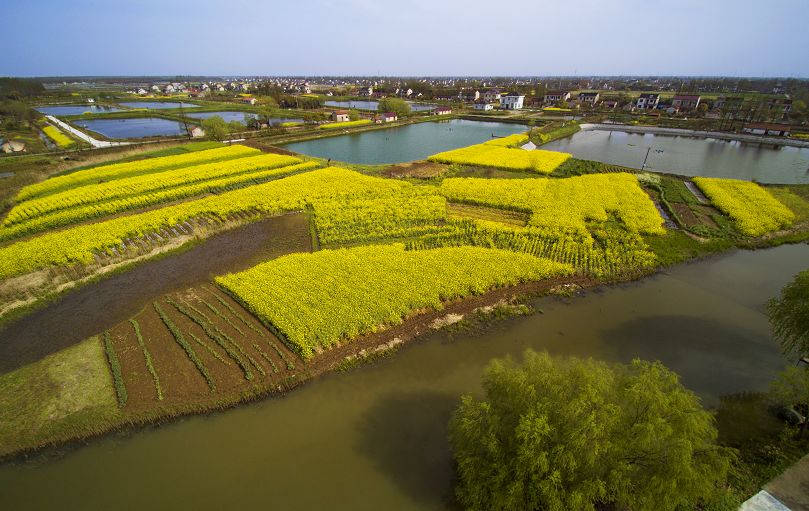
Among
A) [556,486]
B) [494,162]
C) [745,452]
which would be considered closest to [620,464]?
[556,486]

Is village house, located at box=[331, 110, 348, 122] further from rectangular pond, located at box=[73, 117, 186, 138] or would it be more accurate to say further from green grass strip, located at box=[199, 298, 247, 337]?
green grass strip, located at box=[199, 298, 247, 337]

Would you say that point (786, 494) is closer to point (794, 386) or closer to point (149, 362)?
point (794, 386)

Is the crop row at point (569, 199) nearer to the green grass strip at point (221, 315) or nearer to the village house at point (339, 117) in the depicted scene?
the green grass strip at point (221, 315)

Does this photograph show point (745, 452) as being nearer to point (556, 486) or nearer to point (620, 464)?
point (620, 464)

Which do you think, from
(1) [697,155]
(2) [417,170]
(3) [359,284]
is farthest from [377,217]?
(1) [697,155]

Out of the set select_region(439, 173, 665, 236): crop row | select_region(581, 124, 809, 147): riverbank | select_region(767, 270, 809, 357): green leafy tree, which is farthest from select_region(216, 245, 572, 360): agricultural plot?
select_region(581, 124, 809, 147): riverbank

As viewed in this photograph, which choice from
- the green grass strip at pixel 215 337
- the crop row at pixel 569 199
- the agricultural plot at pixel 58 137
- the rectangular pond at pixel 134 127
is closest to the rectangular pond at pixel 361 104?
the rectangular pond at pixel 134 127

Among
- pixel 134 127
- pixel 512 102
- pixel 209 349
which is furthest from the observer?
pixel 512 102
